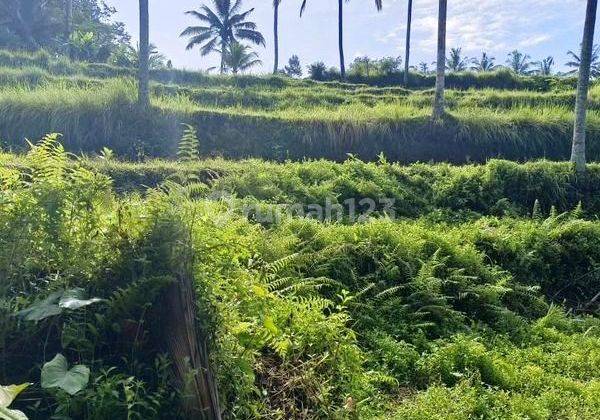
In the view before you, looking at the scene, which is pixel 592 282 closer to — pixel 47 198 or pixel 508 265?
pixel 508 265

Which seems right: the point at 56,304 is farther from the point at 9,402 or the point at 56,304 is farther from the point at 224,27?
the point at 224,27

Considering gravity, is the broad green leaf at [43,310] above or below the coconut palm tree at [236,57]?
below

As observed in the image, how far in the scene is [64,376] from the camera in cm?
186

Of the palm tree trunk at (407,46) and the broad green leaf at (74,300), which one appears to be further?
the palm tree trunk at (407,46)

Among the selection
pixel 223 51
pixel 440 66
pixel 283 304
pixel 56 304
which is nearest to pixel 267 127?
pixel 440 66

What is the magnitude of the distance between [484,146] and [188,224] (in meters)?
9.24

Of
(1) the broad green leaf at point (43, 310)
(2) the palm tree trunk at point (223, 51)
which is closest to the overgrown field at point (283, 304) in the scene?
(1) the broad green leaf at point (43, 310)

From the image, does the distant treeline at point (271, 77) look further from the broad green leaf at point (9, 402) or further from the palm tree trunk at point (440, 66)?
the broad green leaf at point (9, 402)

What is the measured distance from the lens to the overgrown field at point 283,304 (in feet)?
6.97

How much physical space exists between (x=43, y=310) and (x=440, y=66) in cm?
1051

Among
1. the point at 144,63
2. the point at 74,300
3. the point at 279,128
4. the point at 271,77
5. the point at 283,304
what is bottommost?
the point at 283,304

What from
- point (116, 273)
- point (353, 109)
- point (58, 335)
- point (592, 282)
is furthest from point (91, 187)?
point (353, 109)

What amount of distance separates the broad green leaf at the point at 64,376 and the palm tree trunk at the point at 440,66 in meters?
9.84

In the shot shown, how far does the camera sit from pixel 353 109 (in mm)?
10984
